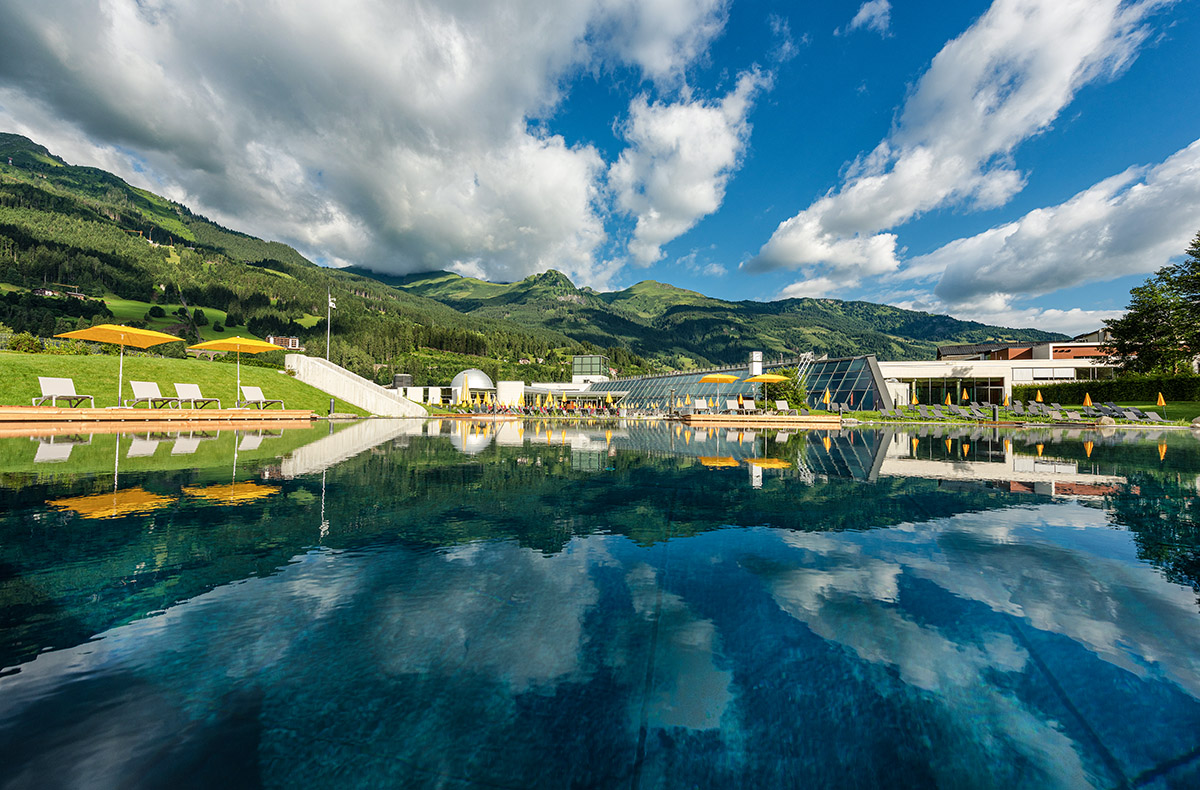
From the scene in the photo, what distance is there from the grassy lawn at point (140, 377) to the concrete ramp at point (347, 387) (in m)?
1.60

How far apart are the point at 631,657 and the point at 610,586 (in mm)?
1187

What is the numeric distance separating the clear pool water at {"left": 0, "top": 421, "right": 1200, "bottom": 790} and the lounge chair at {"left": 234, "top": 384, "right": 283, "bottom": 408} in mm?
22886

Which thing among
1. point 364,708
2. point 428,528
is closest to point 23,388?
point 428,528

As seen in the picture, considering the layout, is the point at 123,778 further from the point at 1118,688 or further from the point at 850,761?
the point at 1118,688

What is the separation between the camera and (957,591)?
4.35m

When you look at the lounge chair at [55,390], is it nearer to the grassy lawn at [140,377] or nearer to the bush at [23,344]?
the grassy lawn at [140,377]

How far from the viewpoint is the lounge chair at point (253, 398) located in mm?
27391

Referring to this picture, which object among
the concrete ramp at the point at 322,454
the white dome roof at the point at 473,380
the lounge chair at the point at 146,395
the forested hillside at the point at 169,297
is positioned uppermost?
the forested hillside at the point at 169,297

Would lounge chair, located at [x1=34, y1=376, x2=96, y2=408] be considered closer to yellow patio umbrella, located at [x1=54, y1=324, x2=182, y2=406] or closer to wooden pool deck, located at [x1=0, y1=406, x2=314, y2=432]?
wooden pool deck, located at [x1=0, y1=406, x2=314, y2=432]

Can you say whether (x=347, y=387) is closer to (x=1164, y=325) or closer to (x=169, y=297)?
(x=1164, y=325)

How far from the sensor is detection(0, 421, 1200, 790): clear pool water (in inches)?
90.4

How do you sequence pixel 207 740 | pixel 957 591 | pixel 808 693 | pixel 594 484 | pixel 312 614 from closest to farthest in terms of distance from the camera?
1. pixel 207 740
2. pixel 808 693
3. pixel 312 614
4. pixel 957 591
5. pixel 594 484

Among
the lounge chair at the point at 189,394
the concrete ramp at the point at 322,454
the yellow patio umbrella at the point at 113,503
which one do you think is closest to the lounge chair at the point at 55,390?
the lounge chair at the point at 189,394

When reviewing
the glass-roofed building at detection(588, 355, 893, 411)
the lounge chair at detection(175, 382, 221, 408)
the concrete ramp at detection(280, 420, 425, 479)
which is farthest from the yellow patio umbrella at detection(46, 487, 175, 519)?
the glass-roofed building at detection(588, 355, 893, 411)
